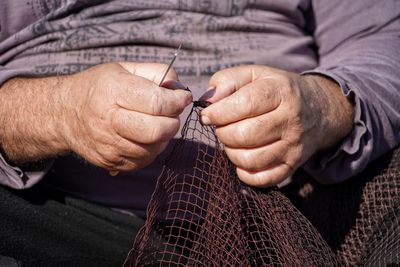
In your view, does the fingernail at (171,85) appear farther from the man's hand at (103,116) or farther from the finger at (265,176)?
the finger at (265,176)

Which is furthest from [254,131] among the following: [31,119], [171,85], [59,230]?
[59,230]

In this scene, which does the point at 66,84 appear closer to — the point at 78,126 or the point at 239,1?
the point at 78,126

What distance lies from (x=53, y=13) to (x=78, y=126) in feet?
1.54

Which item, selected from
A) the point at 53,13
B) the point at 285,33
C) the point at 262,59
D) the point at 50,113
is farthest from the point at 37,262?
the point at 285,33

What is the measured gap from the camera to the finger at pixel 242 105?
34.0 inches

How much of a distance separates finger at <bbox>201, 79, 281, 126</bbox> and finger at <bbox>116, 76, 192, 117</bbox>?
0.19 ft

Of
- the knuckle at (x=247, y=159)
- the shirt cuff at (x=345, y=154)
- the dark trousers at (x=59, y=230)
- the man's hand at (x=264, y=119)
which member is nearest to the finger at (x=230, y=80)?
the man's hand at (x=264, y=119)

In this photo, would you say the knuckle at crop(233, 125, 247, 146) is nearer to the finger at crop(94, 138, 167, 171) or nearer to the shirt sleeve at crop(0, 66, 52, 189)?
the finger at crop(94, 138, 167, 171)

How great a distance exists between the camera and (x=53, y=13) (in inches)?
50.4

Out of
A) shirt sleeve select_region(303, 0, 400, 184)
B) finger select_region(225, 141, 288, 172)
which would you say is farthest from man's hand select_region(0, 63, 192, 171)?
shirt sleeve select_region(303, 0, 400, 184)

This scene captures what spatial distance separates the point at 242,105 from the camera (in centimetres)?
86

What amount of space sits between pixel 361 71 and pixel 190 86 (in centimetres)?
38

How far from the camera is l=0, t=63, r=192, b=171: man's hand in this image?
2.71ft

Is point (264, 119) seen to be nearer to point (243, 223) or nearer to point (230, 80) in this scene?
point (230, 80)
